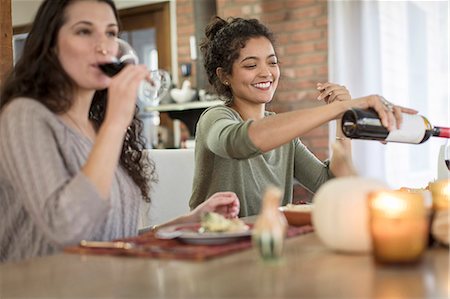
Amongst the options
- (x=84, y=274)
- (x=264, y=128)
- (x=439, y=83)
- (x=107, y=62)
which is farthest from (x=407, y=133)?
(x=439, y=83)

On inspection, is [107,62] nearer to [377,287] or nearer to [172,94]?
[377,287]

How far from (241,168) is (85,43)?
84 cm

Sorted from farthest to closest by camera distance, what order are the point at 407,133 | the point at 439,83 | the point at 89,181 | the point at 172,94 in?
the point at 172,94
the point at 439,83
the point at 407,133
the point at 89,181

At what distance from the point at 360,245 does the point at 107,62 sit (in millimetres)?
678

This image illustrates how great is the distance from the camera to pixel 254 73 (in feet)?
7.52

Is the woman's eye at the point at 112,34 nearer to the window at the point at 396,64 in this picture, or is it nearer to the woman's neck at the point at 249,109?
the woman's neck at the point at 249,109

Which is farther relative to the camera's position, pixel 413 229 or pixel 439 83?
pixel 439 83

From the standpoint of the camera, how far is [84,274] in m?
1.06

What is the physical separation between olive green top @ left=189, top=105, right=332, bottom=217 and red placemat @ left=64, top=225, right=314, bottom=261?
64 cm

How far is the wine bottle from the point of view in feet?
5.29

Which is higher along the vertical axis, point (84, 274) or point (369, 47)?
point (369, 47)

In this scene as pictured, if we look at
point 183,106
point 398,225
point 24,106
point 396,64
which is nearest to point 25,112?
point 24,106

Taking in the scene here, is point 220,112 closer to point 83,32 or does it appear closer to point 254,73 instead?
point 254,73

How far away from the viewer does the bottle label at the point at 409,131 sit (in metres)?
1.65
